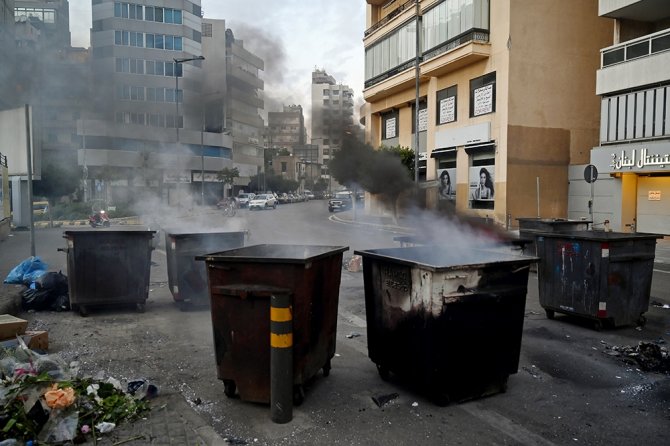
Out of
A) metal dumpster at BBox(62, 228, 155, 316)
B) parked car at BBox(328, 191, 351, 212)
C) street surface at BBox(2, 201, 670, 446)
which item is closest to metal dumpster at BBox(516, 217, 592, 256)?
street surface at BBox(2, 201, 670, 446)

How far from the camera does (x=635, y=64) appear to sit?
57.4ft

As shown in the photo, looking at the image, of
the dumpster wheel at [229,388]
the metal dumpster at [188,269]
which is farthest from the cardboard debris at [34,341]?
the dumpster wheel at [229,388]

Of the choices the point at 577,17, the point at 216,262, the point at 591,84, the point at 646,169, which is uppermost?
the point at 577,17

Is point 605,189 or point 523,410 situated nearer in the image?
point 523,410

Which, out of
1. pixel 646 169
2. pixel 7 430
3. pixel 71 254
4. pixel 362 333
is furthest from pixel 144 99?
pixel 646 169

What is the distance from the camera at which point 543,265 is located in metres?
6.94

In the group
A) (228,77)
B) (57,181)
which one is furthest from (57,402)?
(57,181)

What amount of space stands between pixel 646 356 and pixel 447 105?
21181 mm

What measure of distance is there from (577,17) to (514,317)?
23.0m

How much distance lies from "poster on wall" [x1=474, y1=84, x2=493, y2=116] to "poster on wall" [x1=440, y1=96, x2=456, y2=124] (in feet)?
5.03

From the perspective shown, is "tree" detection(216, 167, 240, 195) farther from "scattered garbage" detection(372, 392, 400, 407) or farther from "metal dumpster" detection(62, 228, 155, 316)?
"scattered garbage" detection(372, 392, 400, 407)

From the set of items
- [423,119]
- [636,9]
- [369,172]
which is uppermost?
[636,9]

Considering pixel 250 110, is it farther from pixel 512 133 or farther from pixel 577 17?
pixel 577 17

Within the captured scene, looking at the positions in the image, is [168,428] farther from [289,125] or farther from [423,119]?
[423,119]
